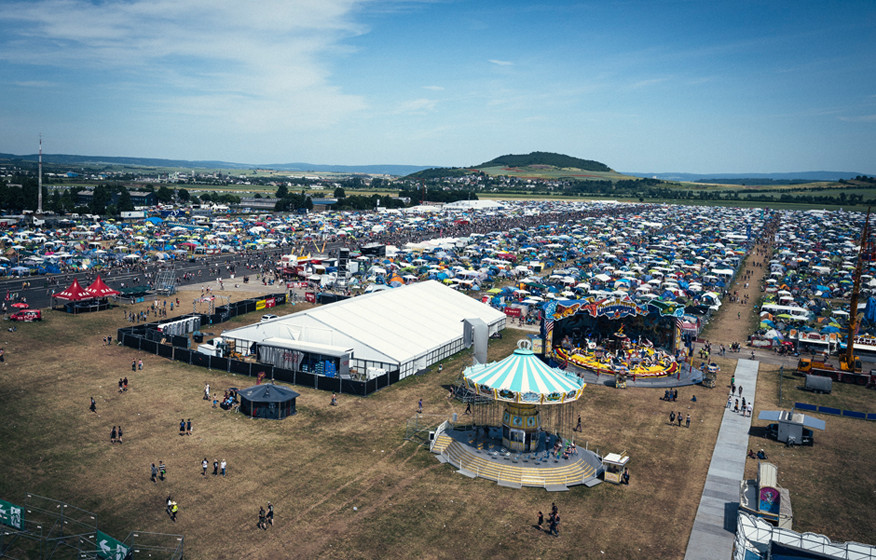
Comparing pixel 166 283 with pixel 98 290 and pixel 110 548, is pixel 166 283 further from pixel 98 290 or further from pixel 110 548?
pixel 110 548

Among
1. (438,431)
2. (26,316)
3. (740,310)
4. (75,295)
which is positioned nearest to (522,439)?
(438,431)

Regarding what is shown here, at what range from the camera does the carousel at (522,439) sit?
2664 cm

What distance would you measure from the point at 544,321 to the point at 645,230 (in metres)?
104

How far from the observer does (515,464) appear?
27.2 metres

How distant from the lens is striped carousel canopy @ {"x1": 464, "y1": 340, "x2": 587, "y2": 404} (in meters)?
26.7

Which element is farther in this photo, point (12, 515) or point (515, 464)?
point (515, 464)

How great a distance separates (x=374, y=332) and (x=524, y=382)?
1744 cm

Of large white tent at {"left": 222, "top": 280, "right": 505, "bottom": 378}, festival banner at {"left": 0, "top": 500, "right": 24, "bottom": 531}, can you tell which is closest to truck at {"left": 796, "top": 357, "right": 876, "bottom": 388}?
large white tent at {"left": 222, "top": 280, "right": 505, "bottom": 378}

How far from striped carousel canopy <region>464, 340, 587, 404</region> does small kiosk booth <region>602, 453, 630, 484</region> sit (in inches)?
122

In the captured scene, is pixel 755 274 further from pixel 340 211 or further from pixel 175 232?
pixel 340 211

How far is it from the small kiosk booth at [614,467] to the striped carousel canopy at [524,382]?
122 inches

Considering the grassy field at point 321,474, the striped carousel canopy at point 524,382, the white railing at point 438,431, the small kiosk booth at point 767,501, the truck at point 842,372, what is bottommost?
the grassy field at point 321,474

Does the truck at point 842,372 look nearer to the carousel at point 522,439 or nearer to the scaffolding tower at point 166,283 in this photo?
the carousel at point 522,439

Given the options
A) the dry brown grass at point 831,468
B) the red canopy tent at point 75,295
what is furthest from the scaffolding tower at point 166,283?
the dry brown grass at point 831,468
